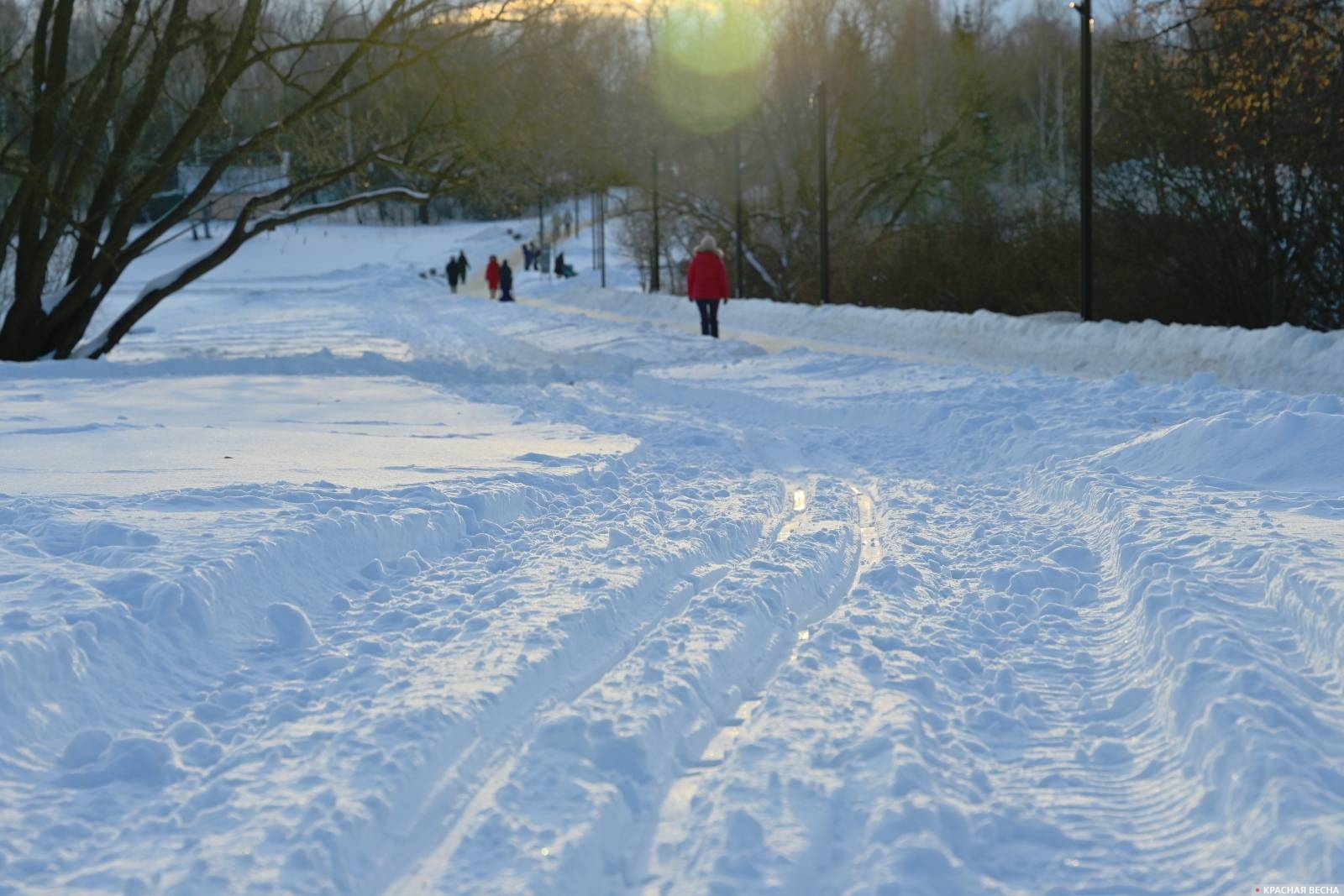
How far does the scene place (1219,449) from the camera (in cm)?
848

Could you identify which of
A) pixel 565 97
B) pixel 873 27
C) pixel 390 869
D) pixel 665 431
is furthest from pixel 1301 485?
pixel 873 27

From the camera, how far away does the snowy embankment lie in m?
14.1

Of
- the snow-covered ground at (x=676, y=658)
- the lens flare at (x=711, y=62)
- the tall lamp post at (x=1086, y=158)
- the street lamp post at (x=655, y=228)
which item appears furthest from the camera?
the lens flare at (x=711, y=62)

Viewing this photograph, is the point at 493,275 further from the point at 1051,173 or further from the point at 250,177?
the point at 250,177

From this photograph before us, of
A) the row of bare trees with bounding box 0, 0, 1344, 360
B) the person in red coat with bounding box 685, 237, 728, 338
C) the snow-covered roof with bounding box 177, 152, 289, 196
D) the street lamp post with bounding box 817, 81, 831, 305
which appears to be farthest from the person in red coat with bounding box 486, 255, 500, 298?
the person in red coat with bounding box 685, 237, 728, 338

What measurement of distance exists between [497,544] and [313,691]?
2.35m

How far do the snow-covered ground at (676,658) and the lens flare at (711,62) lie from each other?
1379 inches

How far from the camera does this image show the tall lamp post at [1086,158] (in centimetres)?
1950

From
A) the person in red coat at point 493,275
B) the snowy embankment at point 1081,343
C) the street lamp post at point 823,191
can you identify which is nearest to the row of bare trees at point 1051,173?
the snowy embankment at point 1081,343

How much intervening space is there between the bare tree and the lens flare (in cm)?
2477

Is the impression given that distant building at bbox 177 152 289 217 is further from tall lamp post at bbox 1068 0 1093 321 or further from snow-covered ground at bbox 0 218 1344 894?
tall lamp post at bbox 1068 0 1093 321

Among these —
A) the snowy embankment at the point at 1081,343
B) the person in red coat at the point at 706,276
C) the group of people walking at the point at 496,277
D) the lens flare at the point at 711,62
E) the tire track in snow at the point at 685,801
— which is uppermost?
the lens flare at the point at 711,62

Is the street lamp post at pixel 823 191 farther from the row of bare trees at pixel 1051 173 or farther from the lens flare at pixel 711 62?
the lens flare at pixel 711 62

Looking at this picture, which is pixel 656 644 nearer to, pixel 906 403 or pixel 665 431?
pixel 665 431
